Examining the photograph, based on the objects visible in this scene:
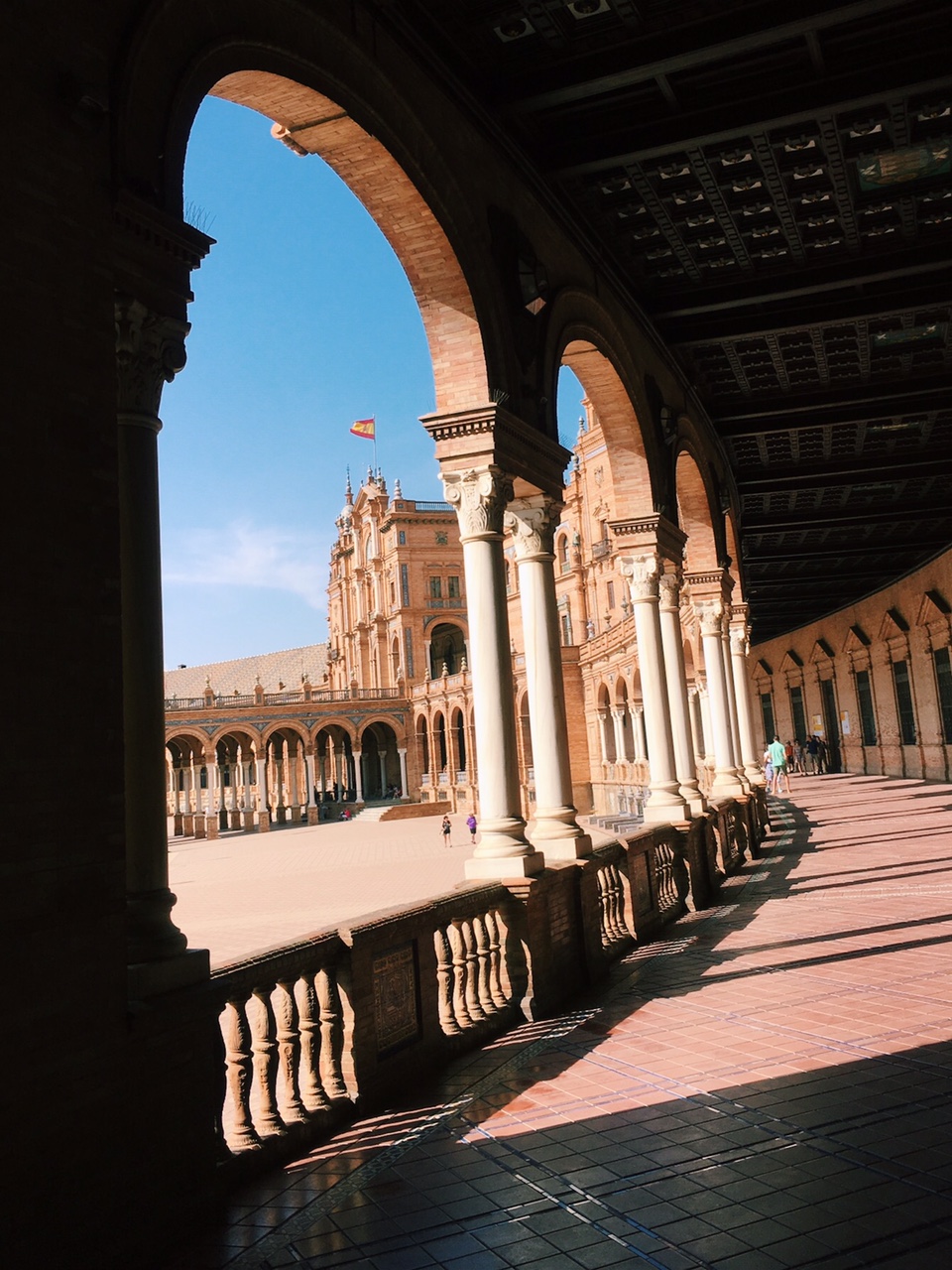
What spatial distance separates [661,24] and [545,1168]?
731cm

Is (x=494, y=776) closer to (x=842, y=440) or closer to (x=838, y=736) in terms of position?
(x=842, y=440)

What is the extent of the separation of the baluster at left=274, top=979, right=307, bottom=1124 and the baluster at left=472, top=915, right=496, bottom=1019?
2.09 m

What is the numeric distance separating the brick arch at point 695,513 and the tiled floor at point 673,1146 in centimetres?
907

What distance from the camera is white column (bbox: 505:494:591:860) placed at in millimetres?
8750

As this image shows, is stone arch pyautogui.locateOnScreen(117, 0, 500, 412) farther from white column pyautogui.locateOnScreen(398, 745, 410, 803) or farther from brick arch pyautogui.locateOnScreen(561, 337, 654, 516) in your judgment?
white column pyautogui.locateOnScreen(398, 745, 410, 803)

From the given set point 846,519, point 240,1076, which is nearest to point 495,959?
point 240,1076

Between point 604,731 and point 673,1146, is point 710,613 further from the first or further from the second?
point 604,731

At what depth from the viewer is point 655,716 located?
1249 centimetres

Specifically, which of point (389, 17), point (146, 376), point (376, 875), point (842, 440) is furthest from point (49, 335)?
point (376, 875)

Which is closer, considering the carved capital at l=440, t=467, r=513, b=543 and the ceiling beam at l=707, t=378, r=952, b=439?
the carved capital at l=440, t=467, r=513, b=543

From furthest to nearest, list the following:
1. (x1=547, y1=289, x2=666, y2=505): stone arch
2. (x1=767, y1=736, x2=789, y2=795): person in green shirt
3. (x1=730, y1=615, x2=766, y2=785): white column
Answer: (x1=767, y1=736, x2=789, y2=795): person in green shirt, (x1=730, y1=615, x2=766, y2=785): white column, (x1=547, y1=289, x2=666, y2=505): stone arch

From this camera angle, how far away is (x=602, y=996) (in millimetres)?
7797

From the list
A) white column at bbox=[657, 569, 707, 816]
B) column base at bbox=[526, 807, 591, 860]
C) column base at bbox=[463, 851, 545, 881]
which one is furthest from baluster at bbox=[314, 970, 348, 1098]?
white column at bbox=[657, 569, 707, 816]

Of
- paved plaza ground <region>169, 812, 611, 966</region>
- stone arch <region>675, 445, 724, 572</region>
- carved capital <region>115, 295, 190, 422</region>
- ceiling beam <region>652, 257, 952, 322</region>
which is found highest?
ceiling beam <region>652, 257, 952, 322</region>
